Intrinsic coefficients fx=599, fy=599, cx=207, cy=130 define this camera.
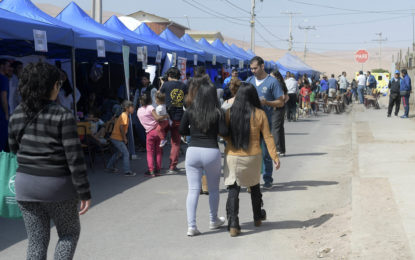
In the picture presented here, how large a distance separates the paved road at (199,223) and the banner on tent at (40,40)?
7.30 feet

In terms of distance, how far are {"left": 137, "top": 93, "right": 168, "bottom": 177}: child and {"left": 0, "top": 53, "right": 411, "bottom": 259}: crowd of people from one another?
0.02 m

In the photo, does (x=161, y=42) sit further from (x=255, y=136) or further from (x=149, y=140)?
(x=255, y=136)

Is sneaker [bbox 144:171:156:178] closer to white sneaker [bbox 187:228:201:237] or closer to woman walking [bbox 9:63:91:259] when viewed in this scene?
white sneaker [bbox 187:228:201:237]

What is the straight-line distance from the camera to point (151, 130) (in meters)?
10.0

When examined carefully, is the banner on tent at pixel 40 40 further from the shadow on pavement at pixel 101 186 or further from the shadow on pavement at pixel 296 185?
the shadow on pavement at pixel 296 185

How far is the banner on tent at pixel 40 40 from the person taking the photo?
8.70 metres

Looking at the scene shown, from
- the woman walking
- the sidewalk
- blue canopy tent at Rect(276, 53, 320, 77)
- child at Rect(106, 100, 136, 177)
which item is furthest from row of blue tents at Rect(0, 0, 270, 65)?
blue canopy tent at Rect(276, 53, 320, 77)

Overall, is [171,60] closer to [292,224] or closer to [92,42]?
[92,42]

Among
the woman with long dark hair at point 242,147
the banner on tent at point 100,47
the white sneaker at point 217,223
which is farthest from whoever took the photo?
the banner on tent at point 100,47

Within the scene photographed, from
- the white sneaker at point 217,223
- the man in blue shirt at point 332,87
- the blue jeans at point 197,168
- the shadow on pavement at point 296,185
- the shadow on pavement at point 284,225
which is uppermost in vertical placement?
the man in blue shirt at point 332,87

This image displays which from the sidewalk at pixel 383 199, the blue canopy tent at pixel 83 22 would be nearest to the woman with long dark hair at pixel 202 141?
the sidewalk at pixel 383 199

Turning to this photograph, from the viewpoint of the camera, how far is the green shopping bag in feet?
14.8

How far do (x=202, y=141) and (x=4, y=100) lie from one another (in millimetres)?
5189

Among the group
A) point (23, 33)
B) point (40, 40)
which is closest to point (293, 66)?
point (40, 40)
